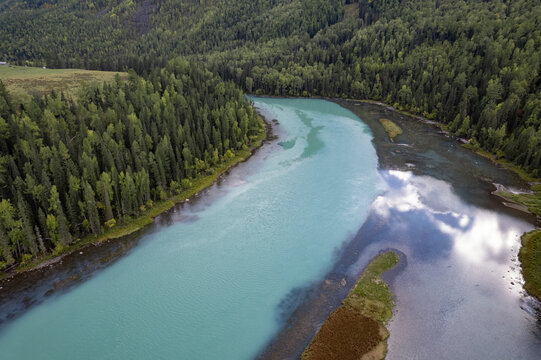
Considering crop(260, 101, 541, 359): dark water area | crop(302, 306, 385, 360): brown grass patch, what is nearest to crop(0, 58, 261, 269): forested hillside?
crop(260, 101, 541, 359): dark water area

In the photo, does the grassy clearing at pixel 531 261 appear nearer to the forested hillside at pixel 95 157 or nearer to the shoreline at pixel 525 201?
the shoreline at pixel 525 201

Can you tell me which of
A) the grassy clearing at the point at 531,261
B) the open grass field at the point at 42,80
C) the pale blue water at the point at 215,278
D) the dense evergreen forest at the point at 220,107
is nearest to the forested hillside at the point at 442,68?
the dense evergreen forest at the point at 220,107

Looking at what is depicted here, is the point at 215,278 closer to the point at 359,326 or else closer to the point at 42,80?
the point at 359,326

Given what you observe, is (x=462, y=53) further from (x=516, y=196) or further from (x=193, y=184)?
(x=193, y=184)

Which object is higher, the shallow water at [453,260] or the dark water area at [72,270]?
the shallow water at [453,260]

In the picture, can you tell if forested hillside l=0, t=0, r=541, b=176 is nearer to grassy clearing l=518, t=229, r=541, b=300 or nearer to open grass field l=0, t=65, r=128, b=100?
grassy clearing l=518, t=229, r=541, b=300

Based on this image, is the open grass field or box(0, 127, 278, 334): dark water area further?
the open grass field

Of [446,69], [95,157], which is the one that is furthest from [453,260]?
[446,69]
